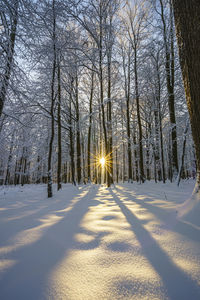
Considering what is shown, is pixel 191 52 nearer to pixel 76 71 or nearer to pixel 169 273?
pixel 169 273

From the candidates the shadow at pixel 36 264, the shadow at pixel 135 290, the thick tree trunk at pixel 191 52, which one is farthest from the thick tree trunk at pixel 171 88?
the shadow at pixel 135 290

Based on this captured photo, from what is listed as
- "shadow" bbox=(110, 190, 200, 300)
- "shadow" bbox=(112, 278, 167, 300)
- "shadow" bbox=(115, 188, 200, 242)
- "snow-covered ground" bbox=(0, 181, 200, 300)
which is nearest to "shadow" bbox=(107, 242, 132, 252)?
"snow-covered ground" bbox=(0, 181, 200, 300)

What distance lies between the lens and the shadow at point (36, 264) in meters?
0.72

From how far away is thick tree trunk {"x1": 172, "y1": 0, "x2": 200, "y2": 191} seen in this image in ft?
5.71

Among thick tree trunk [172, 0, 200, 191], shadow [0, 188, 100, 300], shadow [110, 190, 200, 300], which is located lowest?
shadow [0, 188, 100, 300]

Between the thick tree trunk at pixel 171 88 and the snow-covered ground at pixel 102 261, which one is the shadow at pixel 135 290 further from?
the thick tree trunk at pixel 171 88

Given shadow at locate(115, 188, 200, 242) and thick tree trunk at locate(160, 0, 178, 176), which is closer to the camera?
shadow at locate(115, 188, 200, 242)

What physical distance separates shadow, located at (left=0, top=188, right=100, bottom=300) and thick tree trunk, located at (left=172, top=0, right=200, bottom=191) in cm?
190

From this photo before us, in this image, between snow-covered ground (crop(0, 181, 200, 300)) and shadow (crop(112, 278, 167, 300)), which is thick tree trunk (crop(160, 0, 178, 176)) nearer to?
snow-covered ground (crop(0, 181, 200, 300))

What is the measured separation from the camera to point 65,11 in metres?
4.04

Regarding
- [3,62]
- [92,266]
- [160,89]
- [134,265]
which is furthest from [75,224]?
[160,89]

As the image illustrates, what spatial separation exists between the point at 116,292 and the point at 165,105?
12320 millimetres

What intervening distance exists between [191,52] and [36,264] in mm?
2813

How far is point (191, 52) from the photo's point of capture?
5.82 feet
